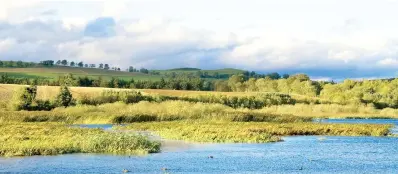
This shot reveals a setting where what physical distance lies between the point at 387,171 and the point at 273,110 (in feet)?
336

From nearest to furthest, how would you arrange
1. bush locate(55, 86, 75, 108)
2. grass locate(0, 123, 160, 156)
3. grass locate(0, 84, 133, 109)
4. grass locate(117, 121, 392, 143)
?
grass locate(0, 123, 160, 156)
grass locate(117, 121, 392, 143)
bush locate(55, 86, 75, 108)
grass locate(0, 84, 133, 109)

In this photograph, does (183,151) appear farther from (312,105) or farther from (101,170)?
(312,105)

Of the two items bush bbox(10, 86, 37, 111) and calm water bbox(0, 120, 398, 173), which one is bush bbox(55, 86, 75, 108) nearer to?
bush bbox(10, 86, 37, 111)

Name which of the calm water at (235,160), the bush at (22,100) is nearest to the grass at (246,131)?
the calm water at (235,160)

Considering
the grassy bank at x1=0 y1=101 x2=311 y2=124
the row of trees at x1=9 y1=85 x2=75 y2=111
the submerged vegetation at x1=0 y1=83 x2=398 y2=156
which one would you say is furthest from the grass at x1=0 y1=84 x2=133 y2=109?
the grassy bank at x1=0 y1=101 x2=311 y2=124

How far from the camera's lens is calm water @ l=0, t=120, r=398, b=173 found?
42.8 meters

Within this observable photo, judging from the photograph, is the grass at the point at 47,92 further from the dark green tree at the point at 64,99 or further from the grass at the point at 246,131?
the grass at the point at 246,131

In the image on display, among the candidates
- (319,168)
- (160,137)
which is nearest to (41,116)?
(160,137)

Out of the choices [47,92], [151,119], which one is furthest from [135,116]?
[47,92]

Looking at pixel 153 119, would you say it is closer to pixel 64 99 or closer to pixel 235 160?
pixel 64 99

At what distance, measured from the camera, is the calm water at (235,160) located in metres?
42.8

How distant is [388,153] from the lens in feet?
178

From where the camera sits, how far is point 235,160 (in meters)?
47.9

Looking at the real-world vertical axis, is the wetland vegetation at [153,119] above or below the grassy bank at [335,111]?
above
